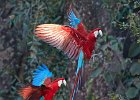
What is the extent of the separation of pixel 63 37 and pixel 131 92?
5.49 feet

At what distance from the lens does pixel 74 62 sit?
15.2 ft

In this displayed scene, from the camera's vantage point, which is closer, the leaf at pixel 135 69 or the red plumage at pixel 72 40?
the red plumage at pixel 72 40

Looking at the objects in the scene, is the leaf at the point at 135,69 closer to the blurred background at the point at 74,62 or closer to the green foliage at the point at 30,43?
the blurred background at the point at 74,62

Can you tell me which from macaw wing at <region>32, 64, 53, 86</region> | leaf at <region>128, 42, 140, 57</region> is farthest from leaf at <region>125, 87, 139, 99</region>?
macaw wing at <region>32, 64, 53, 86</region>

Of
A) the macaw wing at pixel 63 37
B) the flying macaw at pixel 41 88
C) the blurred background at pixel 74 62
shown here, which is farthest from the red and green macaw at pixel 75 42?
the blurred background at pixel 74 62

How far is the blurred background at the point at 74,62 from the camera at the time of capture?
14.1ft

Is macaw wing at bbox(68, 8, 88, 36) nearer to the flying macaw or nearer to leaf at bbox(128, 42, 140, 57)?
the flying macaw

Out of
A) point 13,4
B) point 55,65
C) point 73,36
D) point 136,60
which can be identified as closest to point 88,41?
point 73,36

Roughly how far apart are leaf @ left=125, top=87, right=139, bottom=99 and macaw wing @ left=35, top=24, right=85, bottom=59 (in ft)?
5.14

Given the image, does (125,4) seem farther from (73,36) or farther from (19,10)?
(73,36)

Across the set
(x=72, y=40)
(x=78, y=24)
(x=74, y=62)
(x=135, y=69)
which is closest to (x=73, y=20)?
(x=78, y=24)

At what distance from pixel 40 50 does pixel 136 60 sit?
1145 mm

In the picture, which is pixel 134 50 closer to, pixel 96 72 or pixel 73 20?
pixel 96 72

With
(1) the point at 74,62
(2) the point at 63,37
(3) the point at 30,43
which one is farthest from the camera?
(3) the point at 30,43
